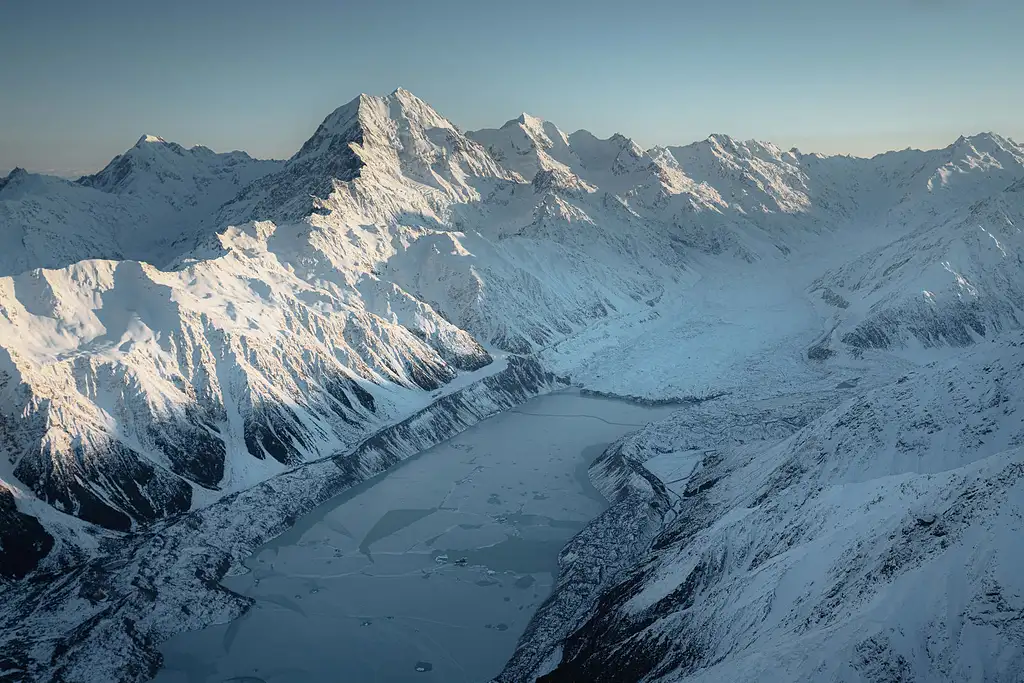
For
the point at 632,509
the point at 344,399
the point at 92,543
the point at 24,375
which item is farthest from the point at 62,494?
the point at 632,509

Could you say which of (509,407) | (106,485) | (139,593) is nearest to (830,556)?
(139,593)

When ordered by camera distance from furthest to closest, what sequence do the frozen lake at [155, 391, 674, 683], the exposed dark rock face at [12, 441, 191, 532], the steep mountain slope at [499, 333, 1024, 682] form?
the exposed dark rock face at [12, 441, 191, 532]
the frozen lake at [155, 391, 674, 683]
the steep mountain slope at [499, 333, 1024, 682]

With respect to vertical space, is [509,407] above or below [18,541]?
below

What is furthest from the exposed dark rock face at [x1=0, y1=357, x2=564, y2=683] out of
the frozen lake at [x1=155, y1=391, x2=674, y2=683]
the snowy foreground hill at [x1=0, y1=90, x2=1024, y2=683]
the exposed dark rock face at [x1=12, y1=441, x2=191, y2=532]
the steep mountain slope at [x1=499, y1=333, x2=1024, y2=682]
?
the steep mountain slope at [x1=499, y1=333, x2=1024, y2=682]

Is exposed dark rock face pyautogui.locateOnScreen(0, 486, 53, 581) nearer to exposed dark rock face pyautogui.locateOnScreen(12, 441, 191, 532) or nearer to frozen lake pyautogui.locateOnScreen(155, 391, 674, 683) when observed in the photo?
exposed dark rock face pyautogui.locateOnScreen(12, 441, 191, 532)

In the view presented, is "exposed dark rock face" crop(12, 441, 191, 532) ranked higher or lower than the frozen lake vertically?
higher

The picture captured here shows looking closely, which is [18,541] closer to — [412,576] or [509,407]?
[412,576]

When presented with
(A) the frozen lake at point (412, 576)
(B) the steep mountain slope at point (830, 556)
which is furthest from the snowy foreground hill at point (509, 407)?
(A) the frozen lake at point (412, 576)

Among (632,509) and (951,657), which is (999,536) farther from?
(632,509)
